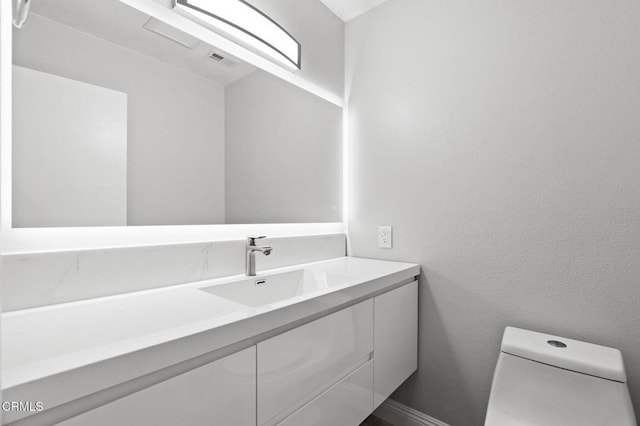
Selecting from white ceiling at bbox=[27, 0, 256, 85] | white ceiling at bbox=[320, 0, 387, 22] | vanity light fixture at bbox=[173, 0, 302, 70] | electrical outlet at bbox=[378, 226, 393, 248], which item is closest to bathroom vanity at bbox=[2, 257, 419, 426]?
electrical outlet at bbox=[378, 226, 393, 248]

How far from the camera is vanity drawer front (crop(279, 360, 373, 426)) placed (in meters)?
0.90

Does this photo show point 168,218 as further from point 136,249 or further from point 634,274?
point 634,274

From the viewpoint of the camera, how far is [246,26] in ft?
4.25

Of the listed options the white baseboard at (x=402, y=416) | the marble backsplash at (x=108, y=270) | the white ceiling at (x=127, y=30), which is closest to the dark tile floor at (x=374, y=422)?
the white baseboard at (x=402, y=416)

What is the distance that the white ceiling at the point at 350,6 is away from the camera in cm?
171

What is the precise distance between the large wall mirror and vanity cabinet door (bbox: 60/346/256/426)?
0.59m

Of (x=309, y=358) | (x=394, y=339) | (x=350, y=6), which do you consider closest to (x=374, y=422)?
(x=394, y=339)

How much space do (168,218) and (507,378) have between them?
4.40 feet


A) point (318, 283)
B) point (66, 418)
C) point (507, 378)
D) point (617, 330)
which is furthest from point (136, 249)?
point (617, 330)

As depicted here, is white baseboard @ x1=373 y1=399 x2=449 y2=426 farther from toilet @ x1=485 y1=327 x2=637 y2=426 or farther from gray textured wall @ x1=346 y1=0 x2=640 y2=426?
toilet @ x1=485 y1=327 x2=637 y2=426

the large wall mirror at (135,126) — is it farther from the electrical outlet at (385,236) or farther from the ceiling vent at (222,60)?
the electrical outlet at (385,236)

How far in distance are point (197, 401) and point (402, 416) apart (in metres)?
1.33

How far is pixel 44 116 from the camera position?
849 mm

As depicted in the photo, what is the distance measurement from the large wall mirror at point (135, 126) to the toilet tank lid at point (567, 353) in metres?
1.07
